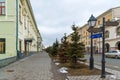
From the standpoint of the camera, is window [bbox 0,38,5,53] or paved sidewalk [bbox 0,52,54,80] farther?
window [bbox 0,38,5,53]

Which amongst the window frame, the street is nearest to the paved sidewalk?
the street

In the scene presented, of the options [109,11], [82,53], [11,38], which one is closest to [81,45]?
[82,53]

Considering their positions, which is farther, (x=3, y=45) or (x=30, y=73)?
(x=3, y=45)

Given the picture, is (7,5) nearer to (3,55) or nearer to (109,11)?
(3,55)

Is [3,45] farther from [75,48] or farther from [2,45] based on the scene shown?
[75,48]

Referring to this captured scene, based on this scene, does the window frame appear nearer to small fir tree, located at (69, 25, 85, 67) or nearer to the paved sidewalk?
the paved sidewalk

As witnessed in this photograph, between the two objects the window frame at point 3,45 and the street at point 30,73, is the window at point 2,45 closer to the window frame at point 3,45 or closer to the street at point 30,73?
the window frame at point 3,45

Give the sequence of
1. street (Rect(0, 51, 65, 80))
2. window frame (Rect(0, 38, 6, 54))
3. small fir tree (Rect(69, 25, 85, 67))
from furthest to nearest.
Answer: window frame (Rect(0, 38, 6, 54)) → small fir tree (Rect(69, 25, 85, 67)) → street (Rect(0, 51, 65, 80))

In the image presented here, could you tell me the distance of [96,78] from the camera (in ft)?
41.9

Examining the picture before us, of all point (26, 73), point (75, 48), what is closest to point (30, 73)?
point (26, 73)

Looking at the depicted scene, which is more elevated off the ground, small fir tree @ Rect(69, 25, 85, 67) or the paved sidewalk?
small fir tree @ Rect(69, 25, 85, 67)

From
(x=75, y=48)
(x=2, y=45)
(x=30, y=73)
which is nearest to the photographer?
(x=30, y=73)

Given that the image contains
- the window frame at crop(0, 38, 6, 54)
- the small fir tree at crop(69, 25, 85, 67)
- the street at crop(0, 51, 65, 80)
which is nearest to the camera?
the street at crop(0, 51, 65, 80)

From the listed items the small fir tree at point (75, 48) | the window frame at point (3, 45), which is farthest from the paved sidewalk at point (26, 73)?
the window frame at point (3, 45)
